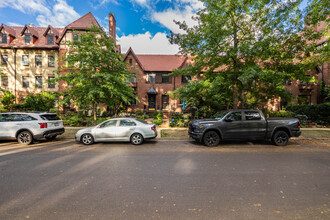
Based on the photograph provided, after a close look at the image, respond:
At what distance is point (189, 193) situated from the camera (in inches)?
134

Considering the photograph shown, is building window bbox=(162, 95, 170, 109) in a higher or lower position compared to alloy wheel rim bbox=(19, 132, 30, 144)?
higher

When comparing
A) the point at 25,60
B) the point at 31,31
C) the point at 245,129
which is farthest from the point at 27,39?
the point at 245,129

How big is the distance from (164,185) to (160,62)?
22.7m

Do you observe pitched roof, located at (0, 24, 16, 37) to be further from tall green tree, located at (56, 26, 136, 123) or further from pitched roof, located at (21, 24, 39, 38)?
tall green tree, located at (56, 26, 136, 123)

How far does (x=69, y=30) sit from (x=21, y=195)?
2349 cm

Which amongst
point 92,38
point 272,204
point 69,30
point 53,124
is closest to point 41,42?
point 69,30

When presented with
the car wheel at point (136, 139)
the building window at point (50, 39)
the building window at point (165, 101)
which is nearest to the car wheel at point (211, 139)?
the car wheel at point (136, 139)

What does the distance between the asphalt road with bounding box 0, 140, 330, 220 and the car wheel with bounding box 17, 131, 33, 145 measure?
5.43ft

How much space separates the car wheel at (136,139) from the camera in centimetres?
787

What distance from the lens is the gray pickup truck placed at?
768 cm

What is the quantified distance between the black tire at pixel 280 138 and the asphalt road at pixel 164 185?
1.58 metres

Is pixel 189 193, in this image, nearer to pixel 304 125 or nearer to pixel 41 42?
pixel 304 125

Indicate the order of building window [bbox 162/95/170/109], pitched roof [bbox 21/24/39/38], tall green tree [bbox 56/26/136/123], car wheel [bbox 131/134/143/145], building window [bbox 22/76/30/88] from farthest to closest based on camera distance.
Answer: building window [bbox 162/95/170/109]
building window [bbox 22/76/30/88]
pitched roof [bbox 21/24/39/38]
tall green tree [bbox 56/26/136/123]
car wheel [bbox 131/134/143/145]

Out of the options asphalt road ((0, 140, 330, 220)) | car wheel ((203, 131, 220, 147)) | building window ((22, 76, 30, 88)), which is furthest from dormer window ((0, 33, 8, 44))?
car wheel ((203, 131, 220, 147))
